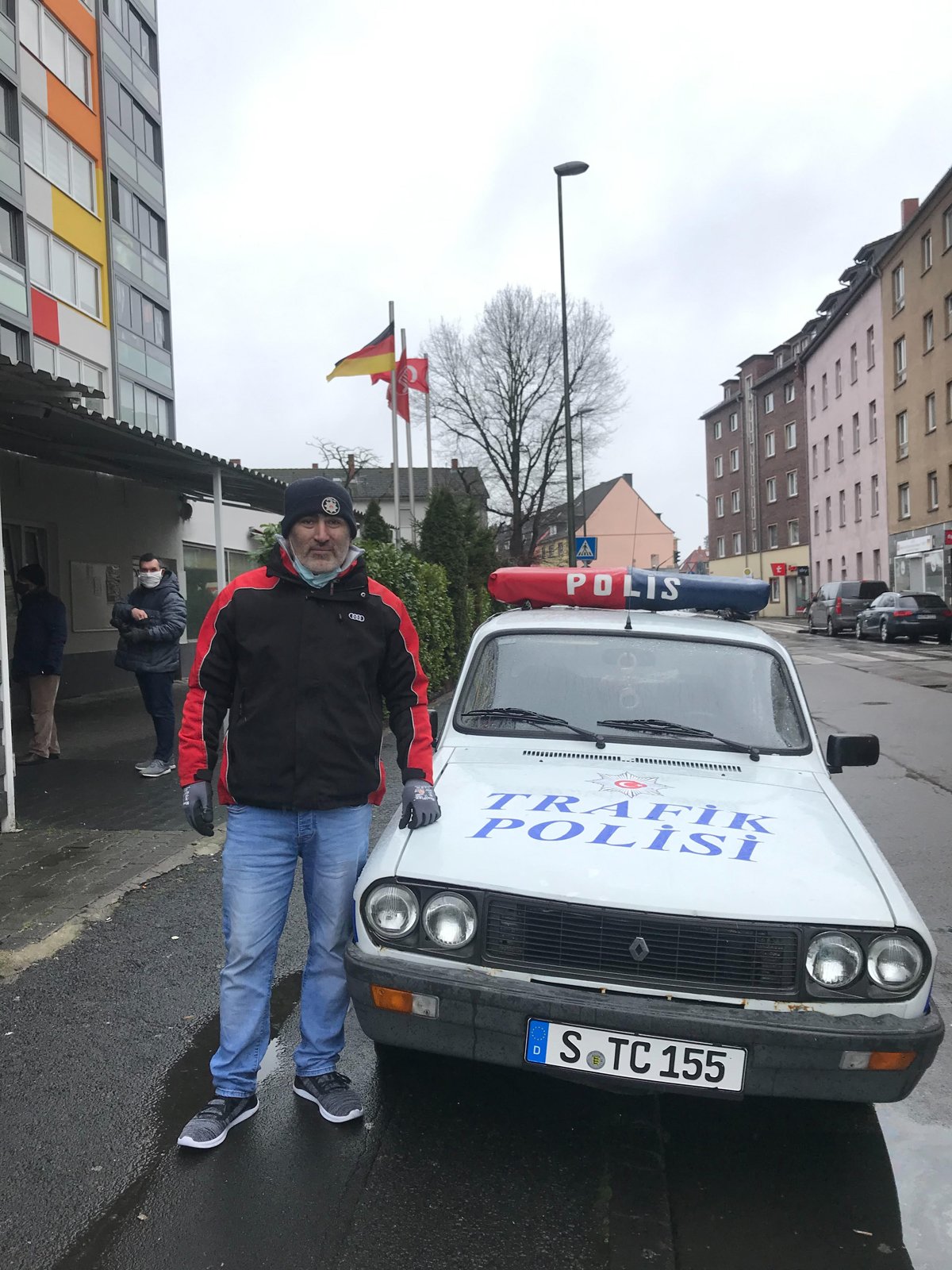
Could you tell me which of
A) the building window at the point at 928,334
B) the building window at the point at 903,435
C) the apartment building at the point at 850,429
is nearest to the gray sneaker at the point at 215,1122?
the building window at the point at 928,334

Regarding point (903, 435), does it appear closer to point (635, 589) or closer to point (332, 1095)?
point (635, 589)

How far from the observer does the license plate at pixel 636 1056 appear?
8.85 feet

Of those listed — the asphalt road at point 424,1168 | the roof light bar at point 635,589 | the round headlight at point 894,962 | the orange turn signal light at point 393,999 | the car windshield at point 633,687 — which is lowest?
the asphalt road at point 424,1168

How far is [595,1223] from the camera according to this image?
267 centimetres

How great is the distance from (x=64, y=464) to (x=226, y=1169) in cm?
1316

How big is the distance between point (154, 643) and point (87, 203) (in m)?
21.3

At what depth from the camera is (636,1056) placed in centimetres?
273

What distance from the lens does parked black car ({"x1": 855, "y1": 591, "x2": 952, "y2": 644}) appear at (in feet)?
99.6

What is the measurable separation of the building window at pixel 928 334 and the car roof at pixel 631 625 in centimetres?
3817

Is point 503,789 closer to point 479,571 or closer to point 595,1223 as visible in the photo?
point 595,1223

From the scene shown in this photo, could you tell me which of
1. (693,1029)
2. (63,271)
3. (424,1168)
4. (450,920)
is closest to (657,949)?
(693,1029)

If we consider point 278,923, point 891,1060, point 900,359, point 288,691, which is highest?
point 900,359

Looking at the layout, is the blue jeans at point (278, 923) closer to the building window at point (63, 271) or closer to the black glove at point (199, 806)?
the black glove at point (199, 806)

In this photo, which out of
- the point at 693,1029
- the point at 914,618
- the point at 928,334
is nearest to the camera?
the point at 693,1029
